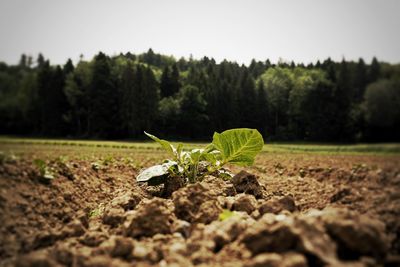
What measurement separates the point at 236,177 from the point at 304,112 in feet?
3.31

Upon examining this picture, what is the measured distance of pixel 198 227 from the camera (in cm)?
200

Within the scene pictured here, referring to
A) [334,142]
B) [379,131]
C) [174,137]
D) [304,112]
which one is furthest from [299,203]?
[174,137]

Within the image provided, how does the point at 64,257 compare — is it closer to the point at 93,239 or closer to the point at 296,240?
the point at 93,239

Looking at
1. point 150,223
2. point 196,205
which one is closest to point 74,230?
point 150,223

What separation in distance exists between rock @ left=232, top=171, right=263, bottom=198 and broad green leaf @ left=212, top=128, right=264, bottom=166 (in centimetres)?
23

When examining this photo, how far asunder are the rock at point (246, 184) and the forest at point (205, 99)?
74 centimetres

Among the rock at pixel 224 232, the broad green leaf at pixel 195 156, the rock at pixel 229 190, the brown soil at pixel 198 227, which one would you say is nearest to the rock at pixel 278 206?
the brown soil at pixel 198 227

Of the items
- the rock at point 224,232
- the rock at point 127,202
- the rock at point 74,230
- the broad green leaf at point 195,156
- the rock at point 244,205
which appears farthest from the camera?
the broad green leaf at point 195,156

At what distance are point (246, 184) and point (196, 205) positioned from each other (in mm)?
1240

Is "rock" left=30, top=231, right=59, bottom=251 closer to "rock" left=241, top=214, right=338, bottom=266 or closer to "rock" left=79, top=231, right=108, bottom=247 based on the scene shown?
"rock" left=79, top=231, right=108, bottom=247

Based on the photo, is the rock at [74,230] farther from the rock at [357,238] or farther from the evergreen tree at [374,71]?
the evergreen tree at [374,71]

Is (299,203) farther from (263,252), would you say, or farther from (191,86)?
(191,86)

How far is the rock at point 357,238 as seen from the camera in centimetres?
143

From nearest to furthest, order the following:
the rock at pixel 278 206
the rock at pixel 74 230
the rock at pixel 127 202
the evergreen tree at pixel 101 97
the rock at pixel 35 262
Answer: the rock at pixel 35 262
the rock at pixel 74 230
the rock at pixel 278 206
the rock at pixel 127 202
the evergreen tree at pixel 101 97
